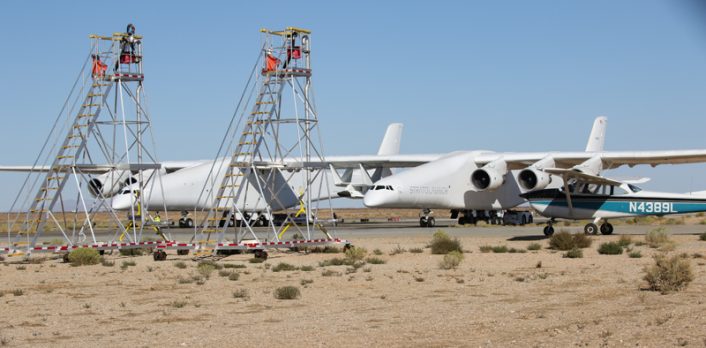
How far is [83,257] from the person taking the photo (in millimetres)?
24984

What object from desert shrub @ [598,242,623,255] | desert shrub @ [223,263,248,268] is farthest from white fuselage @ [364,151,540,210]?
desert shrub @ [223,263,248,268]

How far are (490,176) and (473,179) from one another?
120cm

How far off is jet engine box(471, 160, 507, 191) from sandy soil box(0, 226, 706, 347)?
72.5 feet

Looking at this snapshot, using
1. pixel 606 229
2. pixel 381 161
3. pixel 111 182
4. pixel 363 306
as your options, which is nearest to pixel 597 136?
pixel 381 161

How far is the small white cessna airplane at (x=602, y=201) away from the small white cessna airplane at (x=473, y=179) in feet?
23.7

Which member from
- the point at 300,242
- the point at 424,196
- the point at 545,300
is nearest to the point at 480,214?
the point at 424,196

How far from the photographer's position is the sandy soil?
39.7 feet

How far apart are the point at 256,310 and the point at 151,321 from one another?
1.86 m

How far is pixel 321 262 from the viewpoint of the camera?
80.7ft

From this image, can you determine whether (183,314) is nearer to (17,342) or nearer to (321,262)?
(17,342)

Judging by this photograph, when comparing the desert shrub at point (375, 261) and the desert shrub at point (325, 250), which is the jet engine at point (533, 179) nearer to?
the desert shrub at point (325, 250)

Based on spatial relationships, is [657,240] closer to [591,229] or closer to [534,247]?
[534,247]

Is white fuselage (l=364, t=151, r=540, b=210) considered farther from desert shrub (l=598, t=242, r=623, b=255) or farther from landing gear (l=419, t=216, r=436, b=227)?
desert shrub (l=598, t=242, r=623, b=255)

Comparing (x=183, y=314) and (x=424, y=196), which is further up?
(x=424, y=196)
